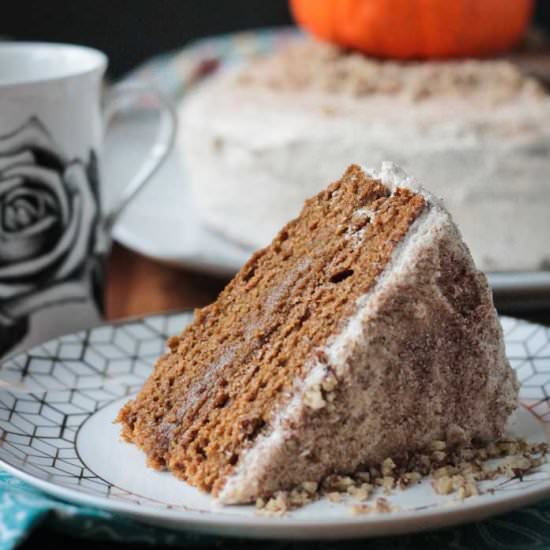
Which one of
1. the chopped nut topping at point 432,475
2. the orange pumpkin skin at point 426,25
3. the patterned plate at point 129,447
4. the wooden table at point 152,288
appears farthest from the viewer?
the orange pumpkin skin at point 426,25

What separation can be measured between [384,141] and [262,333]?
2.87 ft

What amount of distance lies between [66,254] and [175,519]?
3.05ft

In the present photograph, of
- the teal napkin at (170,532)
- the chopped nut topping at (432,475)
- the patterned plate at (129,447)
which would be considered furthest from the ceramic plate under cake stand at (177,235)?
the teal napkin at (170,532)

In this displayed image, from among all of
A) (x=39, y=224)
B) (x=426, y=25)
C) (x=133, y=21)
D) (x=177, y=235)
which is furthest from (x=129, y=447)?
(x=133, y=21)

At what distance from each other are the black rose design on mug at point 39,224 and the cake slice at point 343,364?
499 mm

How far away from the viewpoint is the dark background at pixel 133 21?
4.44 m

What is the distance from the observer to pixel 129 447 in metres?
1.41

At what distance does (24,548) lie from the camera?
122 cm

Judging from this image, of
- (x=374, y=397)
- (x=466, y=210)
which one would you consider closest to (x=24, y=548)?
(x=374, y=397)

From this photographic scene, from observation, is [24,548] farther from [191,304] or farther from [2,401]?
[191,304]

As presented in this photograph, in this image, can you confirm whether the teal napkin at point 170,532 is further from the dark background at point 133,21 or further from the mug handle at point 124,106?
the dark background at point 133,21

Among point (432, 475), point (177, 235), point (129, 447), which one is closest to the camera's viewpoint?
point (432, 475)

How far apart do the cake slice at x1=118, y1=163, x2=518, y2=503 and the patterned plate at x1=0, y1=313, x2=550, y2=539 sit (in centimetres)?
5

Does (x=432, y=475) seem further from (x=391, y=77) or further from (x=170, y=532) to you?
(x=391, y=77)
